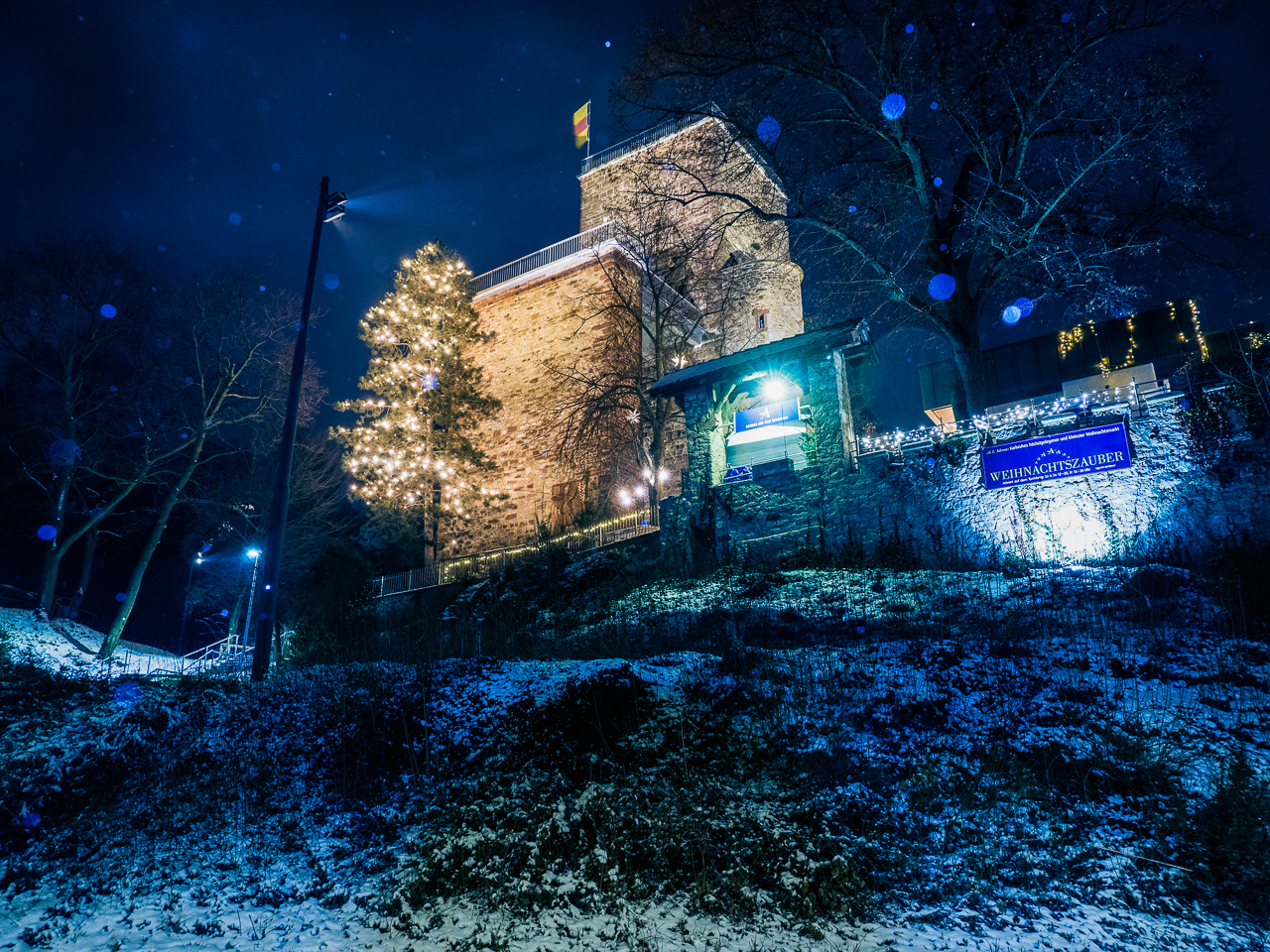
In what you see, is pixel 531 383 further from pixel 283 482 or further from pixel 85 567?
pixel 283 482

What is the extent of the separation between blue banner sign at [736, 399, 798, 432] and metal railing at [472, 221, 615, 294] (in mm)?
10970

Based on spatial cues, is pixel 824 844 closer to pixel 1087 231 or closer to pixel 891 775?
pixel 891 775

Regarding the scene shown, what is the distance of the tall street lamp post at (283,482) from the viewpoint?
787cm

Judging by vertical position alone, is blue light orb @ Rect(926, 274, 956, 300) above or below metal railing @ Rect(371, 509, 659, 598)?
above

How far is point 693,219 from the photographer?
26656 millimetres

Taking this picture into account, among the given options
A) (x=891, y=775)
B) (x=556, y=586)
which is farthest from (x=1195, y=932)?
(x=556, y=586)

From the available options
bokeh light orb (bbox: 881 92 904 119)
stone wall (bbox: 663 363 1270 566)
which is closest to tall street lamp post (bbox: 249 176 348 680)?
stone wall (bbox: 663 363 1270 566)

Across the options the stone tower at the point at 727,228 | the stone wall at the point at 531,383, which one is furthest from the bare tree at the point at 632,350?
the stone tower at the point at 727,228

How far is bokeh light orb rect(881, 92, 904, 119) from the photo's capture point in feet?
41.7

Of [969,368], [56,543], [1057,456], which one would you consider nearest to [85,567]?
[56,543]

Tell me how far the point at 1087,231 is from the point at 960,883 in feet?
47.8

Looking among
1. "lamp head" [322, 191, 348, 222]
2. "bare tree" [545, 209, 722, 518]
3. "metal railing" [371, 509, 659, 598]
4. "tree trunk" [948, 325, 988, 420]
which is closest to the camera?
"lamp head" [322, 191, 348, 222]

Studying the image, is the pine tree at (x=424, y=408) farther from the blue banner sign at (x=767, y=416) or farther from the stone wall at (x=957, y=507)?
the blue banner sign at (x=767, y=416)

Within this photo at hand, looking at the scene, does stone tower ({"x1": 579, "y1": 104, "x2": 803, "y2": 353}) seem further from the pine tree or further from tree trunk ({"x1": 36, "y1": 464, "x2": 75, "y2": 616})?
tree trunk ({"x1": 36, "y1": 464, "x2": 75, "y2": 616})
